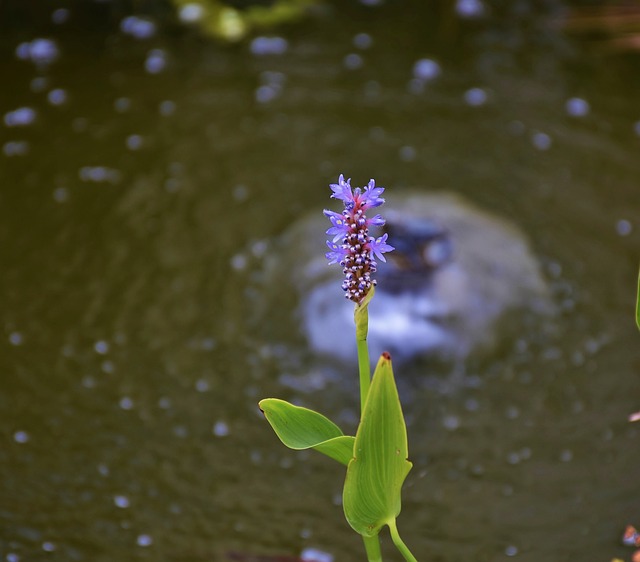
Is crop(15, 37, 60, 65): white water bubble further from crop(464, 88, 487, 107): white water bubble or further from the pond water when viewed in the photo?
crop(464, 88, 487, 107): white water bubble

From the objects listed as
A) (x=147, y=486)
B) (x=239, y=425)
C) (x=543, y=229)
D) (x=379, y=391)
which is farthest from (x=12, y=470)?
(x=543, y=229)

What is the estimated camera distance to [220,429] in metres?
2.69

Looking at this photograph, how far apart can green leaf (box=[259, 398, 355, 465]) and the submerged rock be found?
51.1 inches

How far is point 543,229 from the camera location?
3424 mm

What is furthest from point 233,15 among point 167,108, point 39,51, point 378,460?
point 378,460

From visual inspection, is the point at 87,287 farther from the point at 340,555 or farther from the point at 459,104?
the point at 459,104

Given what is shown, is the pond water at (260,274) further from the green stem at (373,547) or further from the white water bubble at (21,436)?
Result: the green stem at (373,547)

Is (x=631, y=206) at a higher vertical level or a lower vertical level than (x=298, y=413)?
lower

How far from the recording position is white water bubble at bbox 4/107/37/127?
3.79m

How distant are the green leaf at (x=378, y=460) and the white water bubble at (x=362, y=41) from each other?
9.79 feet

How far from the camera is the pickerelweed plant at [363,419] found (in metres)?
1.43

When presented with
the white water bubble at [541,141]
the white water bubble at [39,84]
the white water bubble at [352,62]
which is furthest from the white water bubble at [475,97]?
the white water bubble at [39,84]

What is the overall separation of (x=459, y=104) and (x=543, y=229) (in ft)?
2.65

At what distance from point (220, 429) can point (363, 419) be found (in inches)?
49.8
